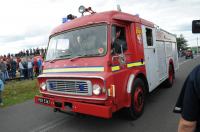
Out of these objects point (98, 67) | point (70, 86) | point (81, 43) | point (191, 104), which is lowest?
point (70, 86)

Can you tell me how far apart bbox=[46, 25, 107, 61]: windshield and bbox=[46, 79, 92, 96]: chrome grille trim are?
0.64 metres

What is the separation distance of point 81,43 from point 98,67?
2.85 feet

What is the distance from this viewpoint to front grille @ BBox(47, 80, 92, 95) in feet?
17.1

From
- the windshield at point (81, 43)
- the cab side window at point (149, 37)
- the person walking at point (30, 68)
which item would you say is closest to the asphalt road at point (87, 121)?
the windshield at point (81, 43)

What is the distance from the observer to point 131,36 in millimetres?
6242

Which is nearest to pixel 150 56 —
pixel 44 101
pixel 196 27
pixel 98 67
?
pixel 98 67

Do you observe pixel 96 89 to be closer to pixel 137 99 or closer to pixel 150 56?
pixel 137 99

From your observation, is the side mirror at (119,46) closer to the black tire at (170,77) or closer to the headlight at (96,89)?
the headlight at (96,89)

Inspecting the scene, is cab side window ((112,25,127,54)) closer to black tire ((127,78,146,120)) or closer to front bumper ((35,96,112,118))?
black tire ((127,78,146,120))

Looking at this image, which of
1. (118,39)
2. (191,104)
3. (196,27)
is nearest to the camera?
(191,104)

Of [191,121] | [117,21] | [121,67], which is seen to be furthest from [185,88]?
[117,21]

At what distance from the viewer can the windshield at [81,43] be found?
220 inches

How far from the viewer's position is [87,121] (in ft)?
20.5

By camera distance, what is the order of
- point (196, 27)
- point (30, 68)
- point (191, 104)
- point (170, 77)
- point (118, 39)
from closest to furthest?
point (191, 104), point (196, 27), point (118, 39), point (170, 77), point (30, 68)
